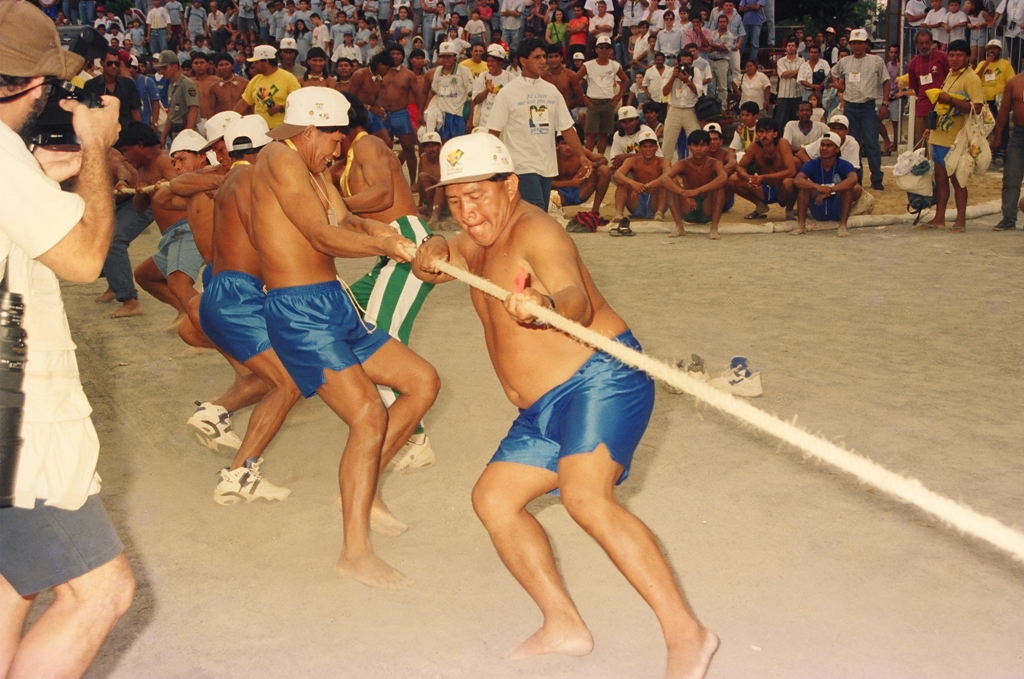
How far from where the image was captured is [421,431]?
469cm

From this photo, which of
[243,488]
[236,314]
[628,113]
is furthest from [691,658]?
[628,113]

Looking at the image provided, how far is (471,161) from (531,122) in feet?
18.7

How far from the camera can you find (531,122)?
28.5ft

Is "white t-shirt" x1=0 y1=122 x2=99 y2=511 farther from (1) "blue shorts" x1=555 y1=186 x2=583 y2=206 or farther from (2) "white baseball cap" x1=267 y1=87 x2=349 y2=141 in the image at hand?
(1) "blue shorts" x1=555 y1=186 x2=583 y2=206

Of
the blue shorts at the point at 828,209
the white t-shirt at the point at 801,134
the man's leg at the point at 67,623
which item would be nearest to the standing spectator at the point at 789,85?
the white t-shirt at the point at 801,134

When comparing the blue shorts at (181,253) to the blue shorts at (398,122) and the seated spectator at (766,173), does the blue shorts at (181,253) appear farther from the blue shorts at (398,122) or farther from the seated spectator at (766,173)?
the blue shorts at (398,122)

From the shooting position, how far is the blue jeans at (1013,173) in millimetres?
9586

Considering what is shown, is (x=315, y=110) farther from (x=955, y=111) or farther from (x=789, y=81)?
(x=789, y=81)

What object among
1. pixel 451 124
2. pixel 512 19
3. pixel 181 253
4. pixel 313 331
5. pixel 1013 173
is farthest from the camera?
pixel 512 19

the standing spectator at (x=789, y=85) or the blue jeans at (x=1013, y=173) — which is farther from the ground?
the standing spectator at (x=789, y=85)

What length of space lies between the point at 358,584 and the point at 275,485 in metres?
1.12

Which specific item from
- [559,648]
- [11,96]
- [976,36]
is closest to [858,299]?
[559,648]

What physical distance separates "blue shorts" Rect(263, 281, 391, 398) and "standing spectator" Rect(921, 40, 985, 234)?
7.64m

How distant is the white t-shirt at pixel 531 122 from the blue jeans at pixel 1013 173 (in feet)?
14.0
